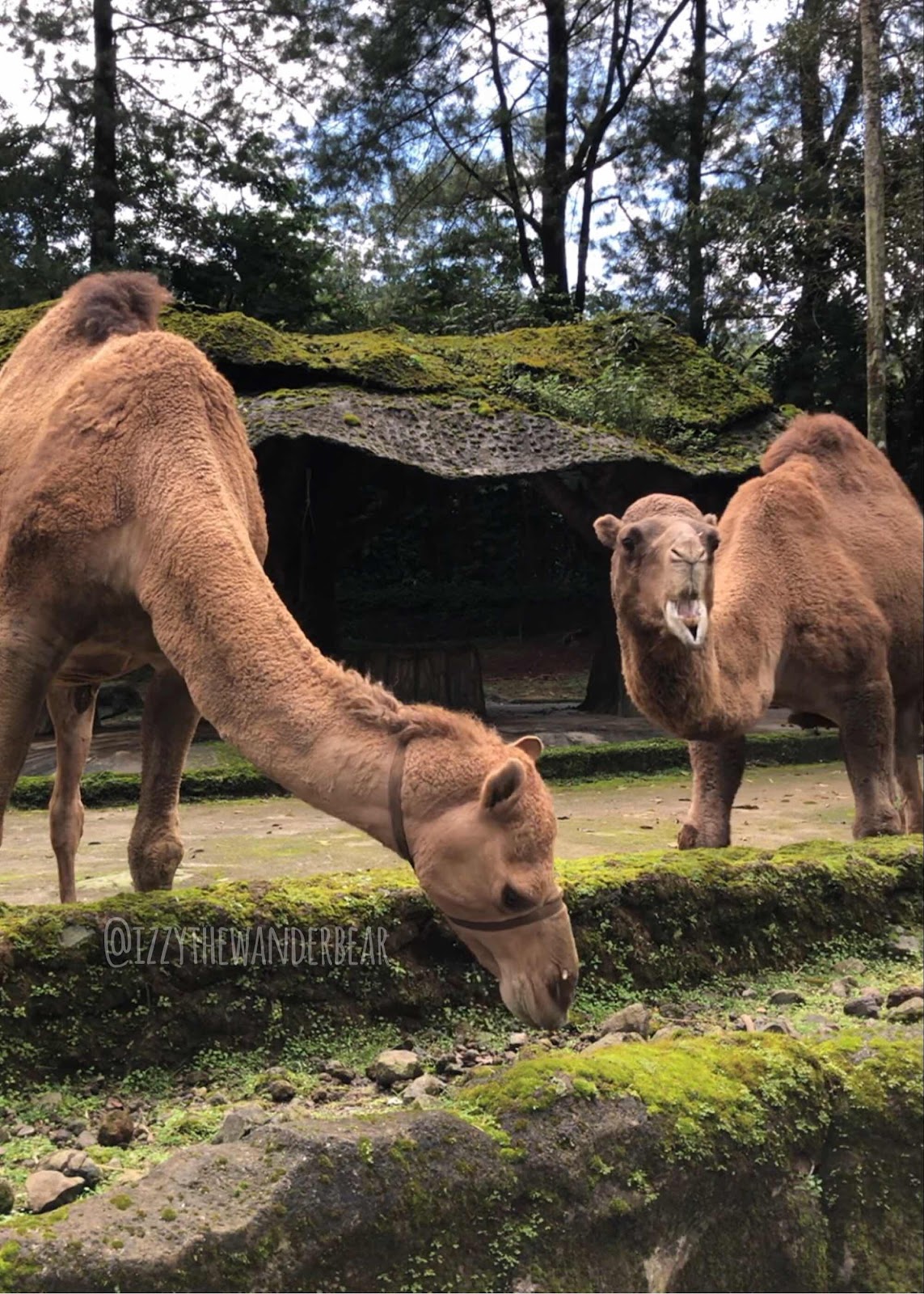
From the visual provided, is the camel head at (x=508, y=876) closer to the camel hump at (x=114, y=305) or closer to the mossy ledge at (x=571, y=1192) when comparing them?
the mossy ledge at (x=571, y=1192)

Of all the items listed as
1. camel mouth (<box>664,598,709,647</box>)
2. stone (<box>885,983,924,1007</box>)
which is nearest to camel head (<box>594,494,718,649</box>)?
camel mouth (<box>664,598,709,647</box>)

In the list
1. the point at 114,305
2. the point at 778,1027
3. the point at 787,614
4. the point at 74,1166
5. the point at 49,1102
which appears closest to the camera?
the point at 74,1166

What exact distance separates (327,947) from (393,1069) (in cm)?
55

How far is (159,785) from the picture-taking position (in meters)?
4.63

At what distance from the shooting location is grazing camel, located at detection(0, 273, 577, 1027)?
10.0ft

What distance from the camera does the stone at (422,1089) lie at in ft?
11.5

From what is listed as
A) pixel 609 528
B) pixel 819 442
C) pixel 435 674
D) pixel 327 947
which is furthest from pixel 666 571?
pixel 435 674

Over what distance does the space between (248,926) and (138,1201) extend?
160 centimetres

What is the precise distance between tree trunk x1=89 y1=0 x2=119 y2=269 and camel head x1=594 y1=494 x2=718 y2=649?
1273 cm

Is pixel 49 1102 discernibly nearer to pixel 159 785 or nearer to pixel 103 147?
pixel 159 785

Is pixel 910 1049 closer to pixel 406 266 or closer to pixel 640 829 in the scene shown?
pixel 640 829

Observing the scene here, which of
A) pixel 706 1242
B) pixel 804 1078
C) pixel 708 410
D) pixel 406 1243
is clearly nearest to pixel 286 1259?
pixel 406 1243

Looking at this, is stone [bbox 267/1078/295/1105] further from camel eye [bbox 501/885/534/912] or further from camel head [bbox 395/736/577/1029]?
camel eye [bbox 501/885/534/912]

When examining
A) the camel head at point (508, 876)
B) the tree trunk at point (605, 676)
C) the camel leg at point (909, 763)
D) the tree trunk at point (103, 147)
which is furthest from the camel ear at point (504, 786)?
the tree trunk at point (103, 147)
